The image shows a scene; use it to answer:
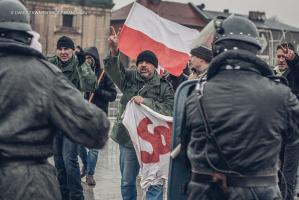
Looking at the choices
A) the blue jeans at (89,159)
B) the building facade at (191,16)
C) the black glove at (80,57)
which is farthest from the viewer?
the building facade at (191,16)

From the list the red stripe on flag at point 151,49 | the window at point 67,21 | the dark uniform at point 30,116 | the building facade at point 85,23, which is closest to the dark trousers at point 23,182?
the dark uniform at point 30,116

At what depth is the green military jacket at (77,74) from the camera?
780 cm

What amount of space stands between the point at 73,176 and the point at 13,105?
151 inches

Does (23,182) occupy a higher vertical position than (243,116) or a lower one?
lower

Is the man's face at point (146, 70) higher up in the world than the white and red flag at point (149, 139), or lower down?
higher up

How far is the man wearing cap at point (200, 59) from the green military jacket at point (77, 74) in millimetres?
1662

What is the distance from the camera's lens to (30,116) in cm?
374

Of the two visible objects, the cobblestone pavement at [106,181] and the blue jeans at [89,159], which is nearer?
the cobblestone pavement at [106,181]

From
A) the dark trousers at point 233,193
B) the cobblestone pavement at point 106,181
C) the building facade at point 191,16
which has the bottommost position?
the building facade at point 191,16

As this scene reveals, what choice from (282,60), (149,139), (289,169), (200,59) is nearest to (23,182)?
(289,169)

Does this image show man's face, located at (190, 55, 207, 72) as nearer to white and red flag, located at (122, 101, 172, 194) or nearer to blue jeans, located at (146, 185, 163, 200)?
white and red flag, located at (122, 101, 172, 194)

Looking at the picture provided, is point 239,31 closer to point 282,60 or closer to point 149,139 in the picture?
point 149,139

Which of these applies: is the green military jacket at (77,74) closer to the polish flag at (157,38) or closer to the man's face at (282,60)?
the polish flag at (157,38)

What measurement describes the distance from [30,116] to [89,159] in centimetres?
565
